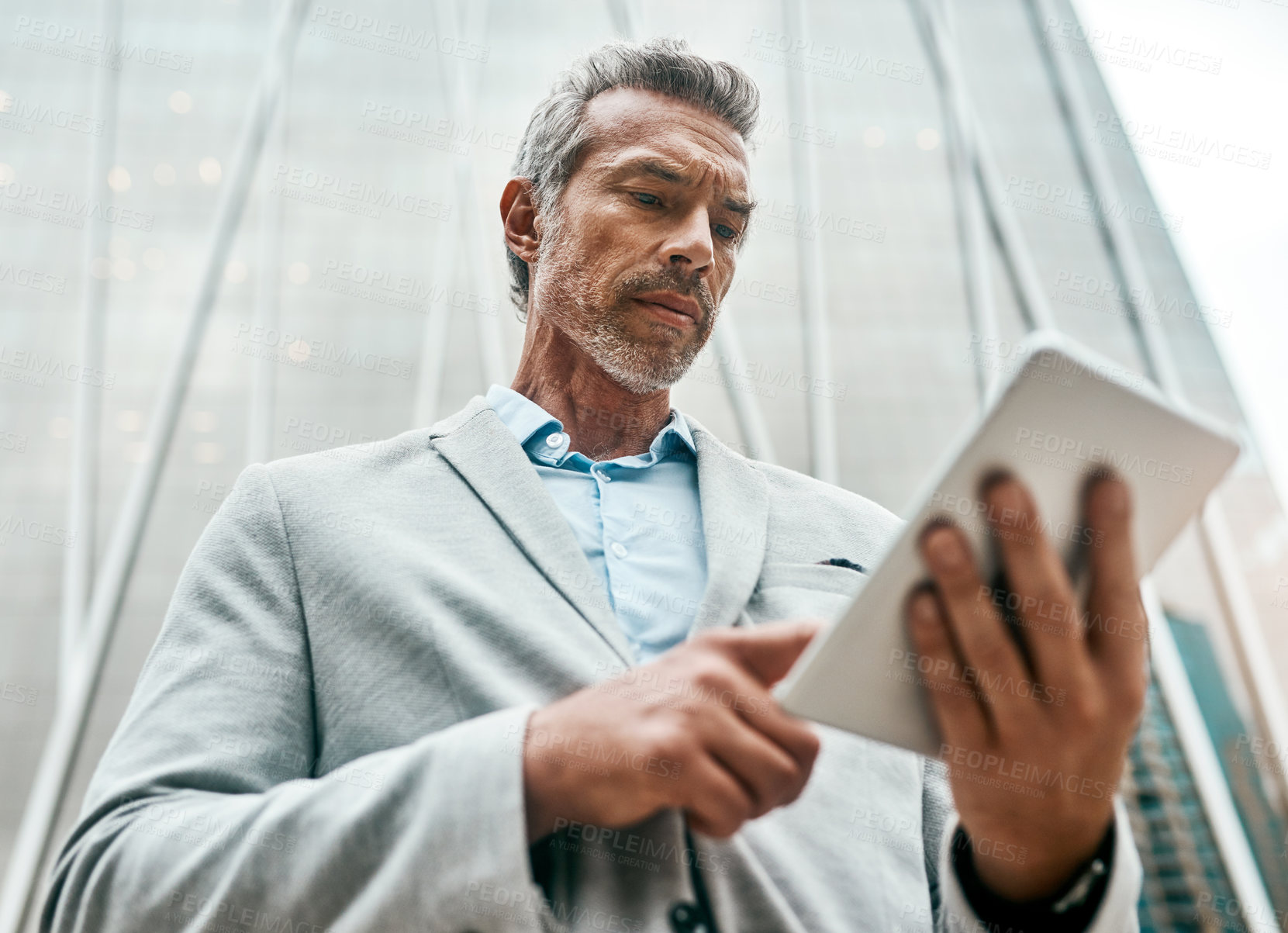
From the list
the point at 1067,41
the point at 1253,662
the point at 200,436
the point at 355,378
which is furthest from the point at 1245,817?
the point at 200,436

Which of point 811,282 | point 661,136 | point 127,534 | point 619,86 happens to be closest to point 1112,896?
point 661,136

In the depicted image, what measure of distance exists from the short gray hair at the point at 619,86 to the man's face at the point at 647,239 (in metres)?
0.04

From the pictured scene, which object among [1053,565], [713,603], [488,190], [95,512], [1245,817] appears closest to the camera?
[1053,565]

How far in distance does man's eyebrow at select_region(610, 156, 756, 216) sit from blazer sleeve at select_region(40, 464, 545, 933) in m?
1.00

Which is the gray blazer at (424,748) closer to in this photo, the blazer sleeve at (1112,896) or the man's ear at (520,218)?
the blazer sleeve at (1112,896)

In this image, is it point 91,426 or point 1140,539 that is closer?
point 1140,539

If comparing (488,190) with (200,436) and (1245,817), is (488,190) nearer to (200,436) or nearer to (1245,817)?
(200,436)

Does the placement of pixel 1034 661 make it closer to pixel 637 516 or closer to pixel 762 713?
pixel 762 713

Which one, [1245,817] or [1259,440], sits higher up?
[1259,440]

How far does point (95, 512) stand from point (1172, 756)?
25.0 feet

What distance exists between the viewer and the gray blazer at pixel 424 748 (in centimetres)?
87

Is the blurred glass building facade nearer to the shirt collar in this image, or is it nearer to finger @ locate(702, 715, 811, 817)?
the shirt collar

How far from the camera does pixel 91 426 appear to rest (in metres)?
6.73

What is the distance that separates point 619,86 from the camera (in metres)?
1.88
